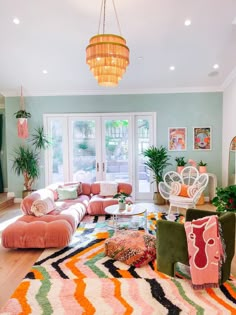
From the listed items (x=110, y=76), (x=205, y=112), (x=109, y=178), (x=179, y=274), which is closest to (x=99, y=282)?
(x=179, y=274)

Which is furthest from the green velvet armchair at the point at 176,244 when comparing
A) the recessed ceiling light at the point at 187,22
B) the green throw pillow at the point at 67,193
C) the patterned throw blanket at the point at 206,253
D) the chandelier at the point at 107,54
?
the recessed ceiling light at the point at 187,22

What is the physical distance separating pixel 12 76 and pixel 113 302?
206 inches

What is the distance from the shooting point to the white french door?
20.6 feet

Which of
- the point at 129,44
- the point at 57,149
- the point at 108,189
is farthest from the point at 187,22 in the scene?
the point at 57,149

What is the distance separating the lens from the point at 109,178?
6375 mm

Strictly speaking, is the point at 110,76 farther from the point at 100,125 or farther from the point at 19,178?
the point at 19,178

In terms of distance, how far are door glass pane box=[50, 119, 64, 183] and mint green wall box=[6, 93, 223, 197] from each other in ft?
1.29

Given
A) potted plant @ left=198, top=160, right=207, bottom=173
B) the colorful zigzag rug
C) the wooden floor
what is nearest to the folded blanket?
the wooden floor

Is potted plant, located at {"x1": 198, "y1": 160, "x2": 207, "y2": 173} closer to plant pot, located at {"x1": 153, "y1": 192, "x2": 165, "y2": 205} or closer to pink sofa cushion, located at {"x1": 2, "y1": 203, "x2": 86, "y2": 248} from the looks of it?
plant pot, located at {"x1": 153, "y1": 192, "x2": 165, "y2": 205}

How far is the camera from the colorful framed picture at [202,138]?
20.1 ft

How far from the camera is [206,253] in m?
2.47

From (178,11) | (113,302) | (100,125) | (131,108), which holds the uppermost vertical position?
(178,11)

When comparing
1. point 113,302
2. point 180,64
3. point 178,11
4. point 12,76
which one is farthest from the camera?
point 12,76

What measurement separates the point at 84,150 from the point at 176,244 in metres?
4.20
